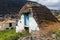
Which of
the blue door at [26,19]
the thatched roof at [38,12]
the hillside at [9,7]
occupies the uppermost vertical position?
the thatched roof at [38,12]

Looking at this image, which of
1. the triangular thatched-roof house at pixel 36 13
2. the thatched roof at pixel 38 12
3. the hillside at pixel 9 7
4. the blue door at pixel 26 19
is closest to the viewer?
the triangular thatched-roof house at pixel 36 13

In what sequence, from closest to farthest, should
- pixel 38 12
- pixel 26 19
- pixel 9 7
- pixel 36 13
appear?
pixel 36 13, pixel 38 12, pixel 26 19, pixel 9 7

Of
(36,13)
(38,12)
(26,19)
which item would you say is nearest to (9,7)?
(26,19)

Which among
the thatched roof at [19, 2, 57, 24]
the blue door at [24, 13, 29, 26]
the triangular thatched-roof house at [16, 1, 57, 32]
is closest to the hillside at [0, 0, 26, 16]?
the blue door at [24, 13, 29, 26]

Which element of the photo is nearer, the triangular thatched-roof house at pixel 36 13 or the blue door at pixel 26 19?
the triangular thatched-roof house at pixel 36 13

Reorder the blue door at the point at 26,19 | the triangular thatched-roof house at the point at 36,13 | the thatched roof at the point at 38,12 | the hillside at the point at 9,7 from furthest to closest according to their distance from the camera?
the hillside at the point at 9,7
the blue door at the point at 26,19
the thatched roof at the point at 38,12
the triangular thatched-roof house at the point at 36,13

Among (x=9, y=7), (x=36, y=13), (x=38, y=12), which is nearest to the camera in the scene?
(x=36, y=13)

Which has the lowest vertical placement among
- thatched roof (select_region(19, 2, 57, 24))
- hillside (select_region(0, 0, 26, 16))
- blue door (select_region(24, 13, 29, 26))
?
hillside (select_region(0, 0, 26, 16))

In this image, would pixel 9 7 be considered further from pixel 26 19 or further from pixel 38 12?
pixel 38 12

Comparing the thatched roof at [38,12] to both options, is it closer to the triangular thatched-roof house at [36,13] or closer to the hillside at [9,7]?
the triangular thatched-roof house at [36,13]

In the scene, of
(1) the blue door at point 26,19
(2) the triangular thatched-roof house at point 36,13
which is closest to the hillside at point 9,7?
(1) the blue door at point 26,19

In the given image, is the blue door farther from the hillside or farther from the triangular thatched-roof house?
the hillside

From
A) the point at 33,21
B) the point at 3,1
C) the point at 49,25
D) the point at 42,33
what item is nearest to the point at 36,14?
the point at 33,21

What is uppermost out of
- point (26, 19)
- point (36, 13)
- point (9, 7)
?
point (36, 13)
